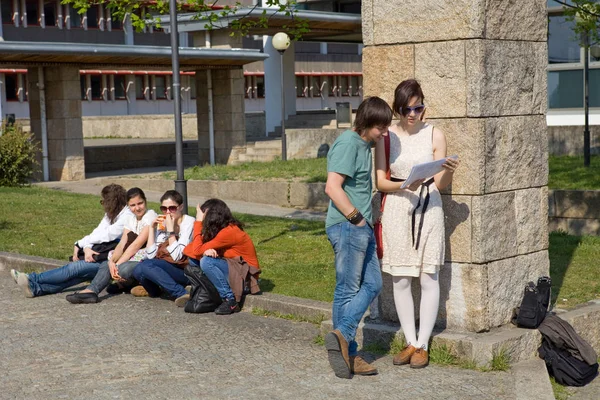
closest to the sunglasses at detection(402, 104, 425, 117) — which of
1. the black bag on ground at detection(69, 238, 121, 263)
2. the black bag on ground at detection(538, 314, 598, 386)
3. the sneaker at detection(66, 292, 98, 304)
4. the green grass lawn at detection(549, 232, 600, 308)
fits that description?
the black bag on ground at detection(538, 314, 598, 386)

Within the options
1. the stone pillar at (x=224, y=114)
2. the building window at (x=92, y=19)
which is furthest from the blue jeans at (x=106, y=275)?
the building window at (x=92, y=19)

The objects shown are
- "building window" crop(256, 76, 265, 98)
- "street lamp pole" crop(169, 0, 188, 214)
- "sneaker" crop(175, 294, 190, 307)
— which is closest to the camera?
"sneaker" crop(175, 294, 190, 307)

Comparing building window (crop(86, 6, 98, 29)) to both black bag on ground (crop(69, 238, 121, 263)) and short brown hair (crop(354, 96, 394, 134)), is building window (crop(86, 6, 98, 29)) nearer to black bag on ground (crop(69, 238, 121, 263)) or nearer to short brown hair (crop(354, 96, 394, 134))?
black bag on ground (crop(69, 238, 121, 263))

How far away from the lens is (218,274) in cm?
920

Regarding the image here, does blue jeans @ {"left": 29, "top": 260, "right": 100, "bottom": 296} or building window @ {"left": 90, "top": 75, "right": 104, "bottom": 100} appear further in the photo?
building window @ {"left": 90, "top": 75, "right": 104, "bottom": 100}

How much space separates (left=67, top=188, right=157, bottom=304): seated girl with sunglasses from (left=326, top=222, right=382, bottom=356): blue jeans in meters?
3.52

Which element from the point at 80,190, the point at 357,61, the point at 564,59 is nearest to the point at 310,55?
the point at 357,61

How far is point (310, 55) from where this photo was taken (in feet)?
227

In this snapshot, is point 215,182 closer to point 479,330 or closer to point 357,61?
point 479,330

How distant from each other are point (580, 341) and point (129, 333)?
352cm

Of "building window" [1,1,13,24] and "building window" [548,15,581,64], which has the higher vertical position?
"building window" [1,1,13,24]

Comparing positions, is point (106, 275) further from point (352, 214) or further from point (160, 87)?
point (160, 87)

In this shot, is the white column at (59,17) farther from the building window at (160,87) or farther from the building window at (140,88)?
the building window at (160,87)

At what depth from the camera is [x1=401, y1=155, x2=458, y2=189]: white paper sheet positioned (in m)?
6.75
